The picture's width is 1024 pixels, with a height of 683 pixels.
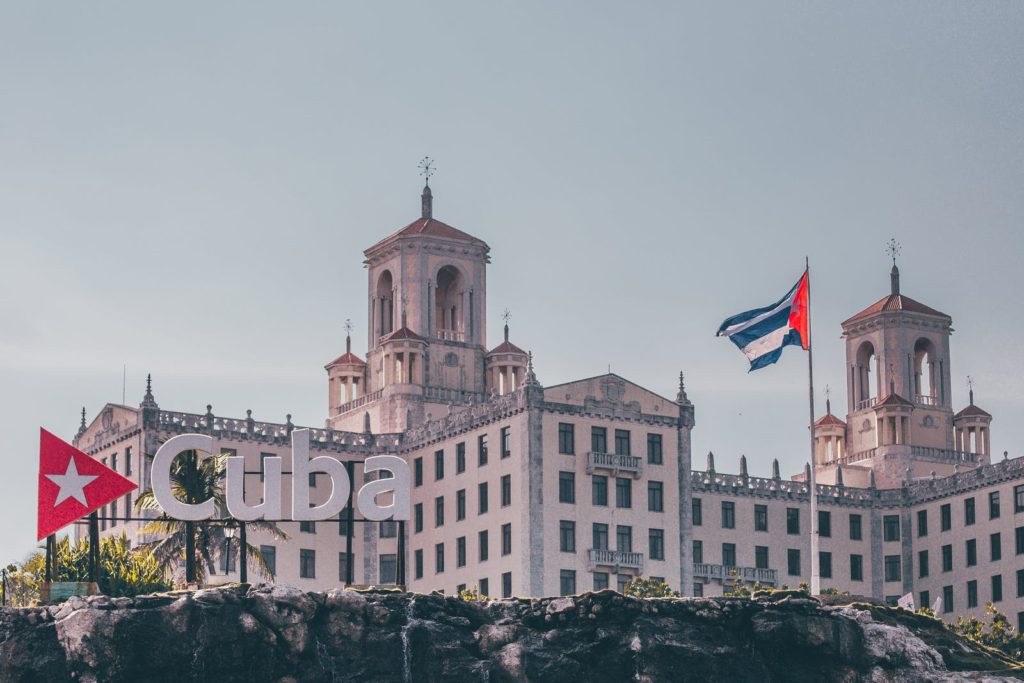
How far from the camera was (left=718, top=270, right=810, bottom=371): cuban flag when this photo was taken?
15725 cm

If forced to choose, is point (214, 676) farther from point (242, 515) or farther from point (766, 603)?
point (766, 603)

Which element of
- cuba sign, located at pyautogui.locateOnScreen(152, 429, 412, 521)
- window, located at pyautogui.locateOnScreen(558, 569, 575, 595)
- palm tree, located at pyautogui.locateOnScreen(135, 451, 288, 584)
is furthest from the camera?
window, located at pyautogui.locateOnScreen(558, 569, 575, 595)

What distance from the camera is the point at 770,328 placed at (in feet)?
517

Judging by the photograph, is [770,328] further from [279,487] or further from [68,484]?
[68,484]

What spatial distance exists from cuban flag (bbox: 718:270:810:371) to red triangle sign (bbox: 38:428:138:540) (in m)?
35.5

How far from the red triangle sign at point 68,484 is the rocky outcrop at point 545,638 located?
6914 mm

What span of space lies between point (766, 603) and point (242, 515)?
98.0 ft

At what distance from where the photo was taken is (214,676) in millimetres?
157250

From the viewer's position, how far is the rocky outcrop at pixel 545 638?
158 m

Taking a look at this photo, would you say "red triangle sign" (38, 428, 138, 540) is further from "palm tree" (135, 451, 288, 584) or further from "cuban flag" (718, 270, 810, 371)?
"cuban flag" (718, 270, 810, 371)

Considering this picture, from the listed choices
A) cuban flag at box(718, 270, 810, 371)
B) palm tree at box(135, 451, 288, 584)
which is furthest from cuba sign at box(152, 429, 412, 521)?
cuban flag at box(718, 270, 810, 371)

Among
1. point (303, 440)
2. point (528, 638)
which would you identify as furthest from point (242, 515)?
point (528, 638)

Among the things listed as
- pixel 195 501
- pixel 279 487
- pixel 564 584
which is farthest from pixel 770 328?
pixel 564 584

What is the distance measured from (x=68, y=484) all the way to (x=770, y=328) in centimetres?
3985
